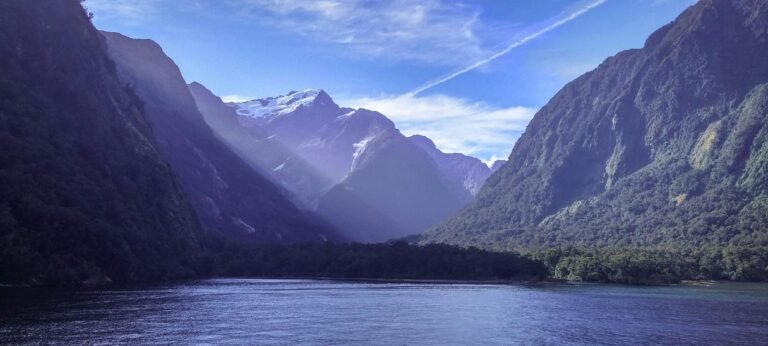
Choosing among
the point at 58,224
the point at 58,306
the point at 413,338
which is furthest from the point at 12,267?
the point at 413,338

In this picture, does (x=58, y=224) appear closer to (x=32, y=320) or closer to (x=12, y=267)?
(x=12, y=267)

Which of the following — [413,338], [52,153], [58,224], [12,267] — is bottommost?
[413,338]

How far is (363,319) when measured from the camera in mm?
105438

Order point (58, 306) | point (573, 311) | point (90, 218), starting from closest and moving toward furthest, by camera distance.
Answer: point (58, 306) → point (573, 311) → point (90, 218)

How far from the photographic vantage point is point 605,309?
129750mm

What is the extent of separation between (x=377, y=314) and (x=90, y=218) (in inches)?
3604

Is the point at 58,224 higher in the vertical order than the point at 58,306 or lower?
higher

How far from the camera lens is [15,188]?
147 metres

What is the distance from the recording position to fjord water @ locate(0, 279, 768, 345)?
275 feet

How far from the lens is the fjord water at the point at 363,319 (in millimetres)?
83750

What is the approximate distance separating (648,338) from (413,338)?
3160cm

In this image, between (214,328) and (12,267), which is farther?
(12,267)

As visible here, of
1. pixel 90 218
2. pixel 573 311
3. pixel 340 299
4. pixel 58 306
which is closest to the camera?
pixel 58 306

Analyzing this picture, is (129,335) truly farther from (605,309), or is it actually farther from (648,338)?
(605,309)
